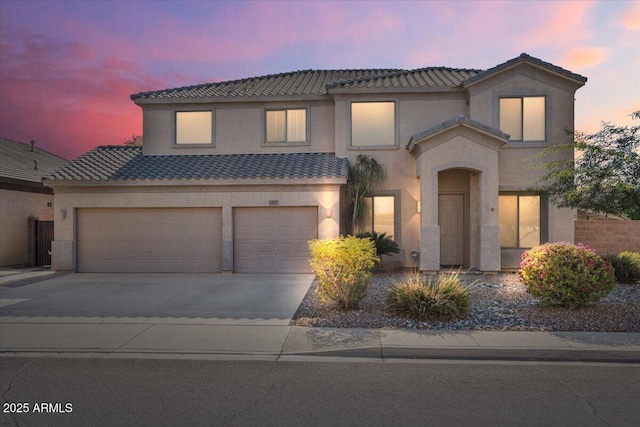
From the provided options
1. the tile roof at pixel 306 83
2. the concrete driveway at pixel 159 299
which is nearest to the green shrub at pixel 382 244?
the concrete driveway at pixel 159 299

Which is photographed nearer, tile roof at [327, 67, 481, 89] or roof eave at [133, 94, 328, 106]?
tile roof at [327, 67, 481, 89]

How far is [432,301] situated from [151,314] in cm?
569

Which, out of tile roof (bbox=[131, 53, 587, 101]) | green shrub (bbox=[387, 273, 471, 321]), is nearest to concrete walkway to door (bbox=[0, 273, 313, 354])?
green shrub (bbox=[387, 273, 471, 321])

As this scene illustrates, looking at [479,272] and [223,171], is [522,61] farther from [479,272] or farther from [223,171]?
[223,171]

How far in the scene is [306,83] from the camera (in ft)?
61.4

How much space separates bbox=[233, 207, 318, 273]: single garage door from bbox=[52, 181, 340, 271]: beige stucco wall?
10.1 inches

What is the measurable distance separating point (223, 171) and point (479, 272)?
9.14m

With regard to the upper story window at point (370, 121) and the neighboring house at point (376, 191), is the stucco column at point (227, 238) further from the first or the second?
the upper story window at point (370, 121)

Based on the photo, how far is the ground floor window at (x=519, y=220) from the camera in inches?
600

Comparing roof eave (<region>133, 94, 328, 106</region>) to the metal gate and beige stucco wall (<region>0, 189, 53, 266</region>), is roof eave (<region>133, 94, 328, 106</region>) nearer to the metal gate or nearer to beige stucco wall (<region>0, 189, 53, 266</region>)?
beige stucco wall (<region>0, 189, 53, 266</region>)

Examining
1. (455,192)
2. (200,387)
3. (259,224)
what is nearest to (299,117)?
(259,224)

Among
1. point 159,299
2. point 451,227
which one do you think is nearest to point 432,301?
point 159,299

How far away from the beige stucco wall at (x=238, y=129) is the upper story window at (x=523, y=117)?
6183 mm

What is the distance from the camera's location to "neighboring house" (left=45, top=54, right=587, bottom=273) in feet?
47.0
